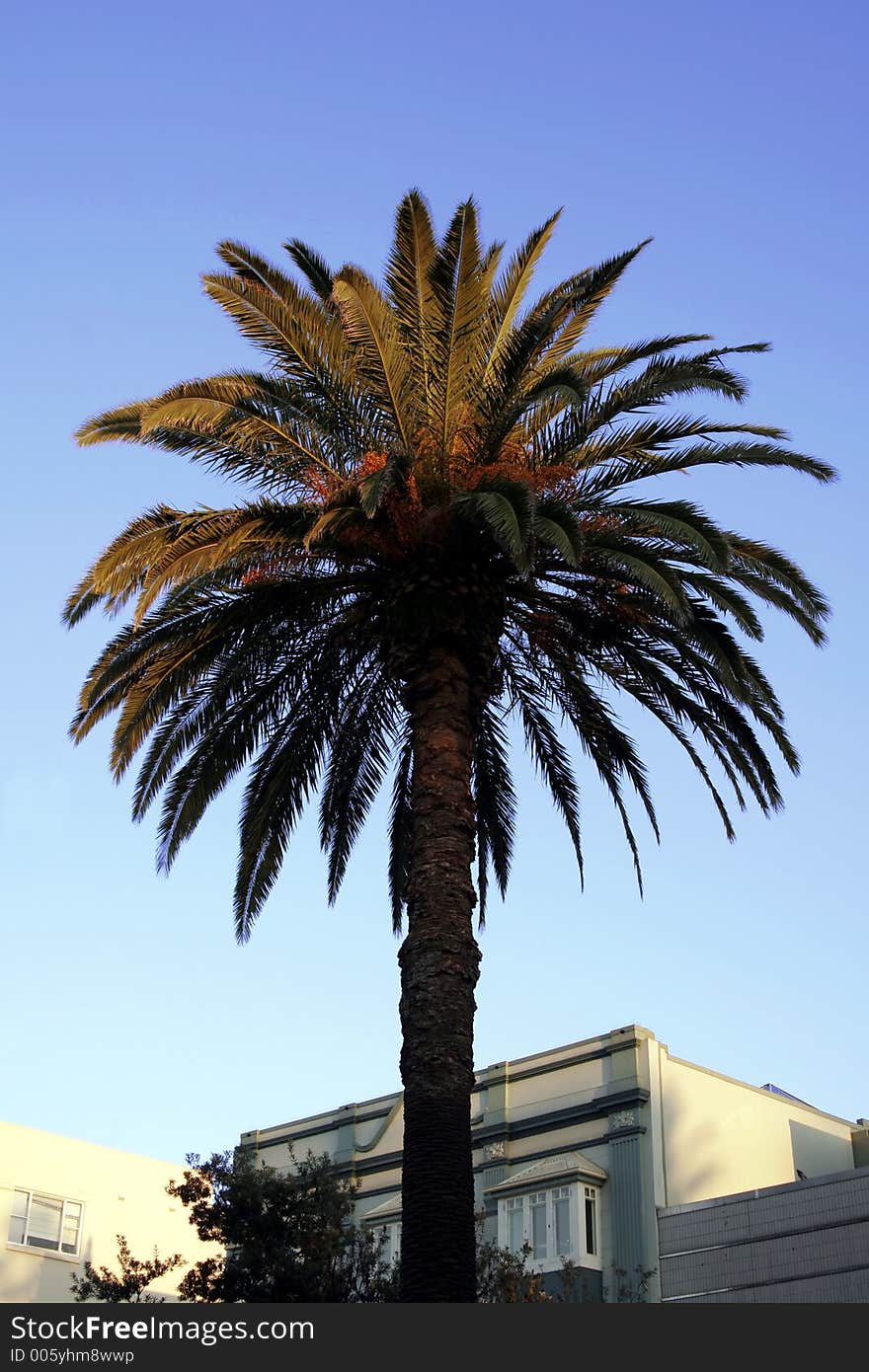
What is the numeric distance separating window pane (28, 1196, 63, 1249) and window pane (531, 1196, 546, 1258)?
1467 cm

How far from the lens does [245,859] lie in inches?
778

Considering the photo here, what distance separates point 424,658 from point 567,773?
4.41 metres

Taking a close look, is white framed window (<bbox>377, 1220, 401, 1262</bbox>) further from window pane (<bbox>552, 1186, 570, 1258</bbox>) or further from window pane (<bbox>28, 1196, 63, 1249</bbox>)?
window pane (<bbox>28, 1196, 63, 1249</bbox>)

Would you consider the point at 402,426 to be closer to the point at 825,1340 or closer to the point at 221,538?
the point at 221,538

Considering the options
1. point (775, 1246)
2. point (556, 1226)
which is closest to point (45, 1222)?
point (556, 1226)

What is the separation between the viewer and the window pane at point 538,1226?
3219 cm

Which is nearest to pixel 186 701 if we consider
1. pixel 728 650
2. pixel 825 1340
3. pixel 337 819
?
pixel 337 819

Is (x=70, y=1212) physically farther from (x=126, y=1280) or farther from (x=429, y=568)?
(x=429, y=568)

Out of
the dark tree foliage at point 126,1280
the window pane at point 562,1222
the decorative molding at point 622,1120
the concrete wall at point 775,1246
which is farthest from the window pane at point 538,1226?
the dark tree foliage at point 126,1280


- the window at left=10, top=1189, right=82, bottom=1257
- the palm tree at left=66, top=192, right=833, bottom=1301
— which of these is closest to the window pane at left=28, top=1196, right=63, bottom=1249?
the window at left=10, top=1189, right=82, bottom=1257

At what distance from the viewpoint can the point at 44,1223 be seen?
41156mm

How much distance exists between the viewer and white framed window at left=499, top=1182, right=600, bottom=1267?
31625mm

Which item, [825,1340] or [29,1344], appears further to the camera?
[29,1344]

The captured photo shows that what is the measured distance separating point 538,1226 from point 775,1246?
236 inches
